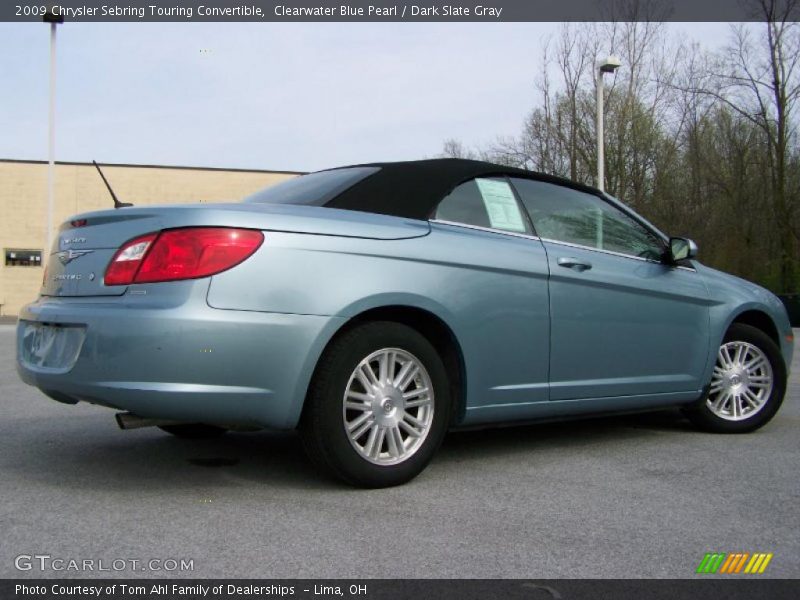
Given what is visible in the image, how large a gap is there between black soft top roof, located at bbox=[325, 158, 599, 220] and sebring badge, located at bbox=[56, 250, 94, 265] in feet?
3.67

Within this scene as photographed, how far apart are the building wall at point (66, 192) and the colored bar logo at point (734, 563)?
31376 mm

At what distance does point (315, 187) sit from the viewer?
427 centimetres

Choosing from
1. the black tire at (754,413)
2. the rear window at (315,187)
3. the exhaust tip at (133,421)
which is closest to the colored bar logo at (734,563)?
the exhaust tip at (133,421)

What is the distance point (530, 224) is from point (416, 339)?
111 cm

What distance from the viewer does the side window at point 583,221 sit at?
14.9ft

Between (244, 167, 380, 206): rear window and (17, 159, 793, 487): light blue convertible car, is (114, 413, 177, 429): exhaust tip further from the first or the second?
(244, 167, 380, 206): rear window

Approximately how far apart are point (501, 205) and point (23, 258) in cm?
3334

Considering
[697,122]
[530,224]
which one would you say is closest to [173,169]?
[697,122]

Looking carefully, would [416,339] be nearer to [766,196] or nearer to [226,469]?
[226,469]

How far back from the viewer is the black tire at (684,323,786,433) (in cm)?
525

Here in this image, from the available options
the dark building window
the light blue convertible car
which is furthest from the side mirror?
the dark building window

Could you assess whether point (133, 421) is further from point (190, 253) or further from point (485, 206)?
point (485, 206)
